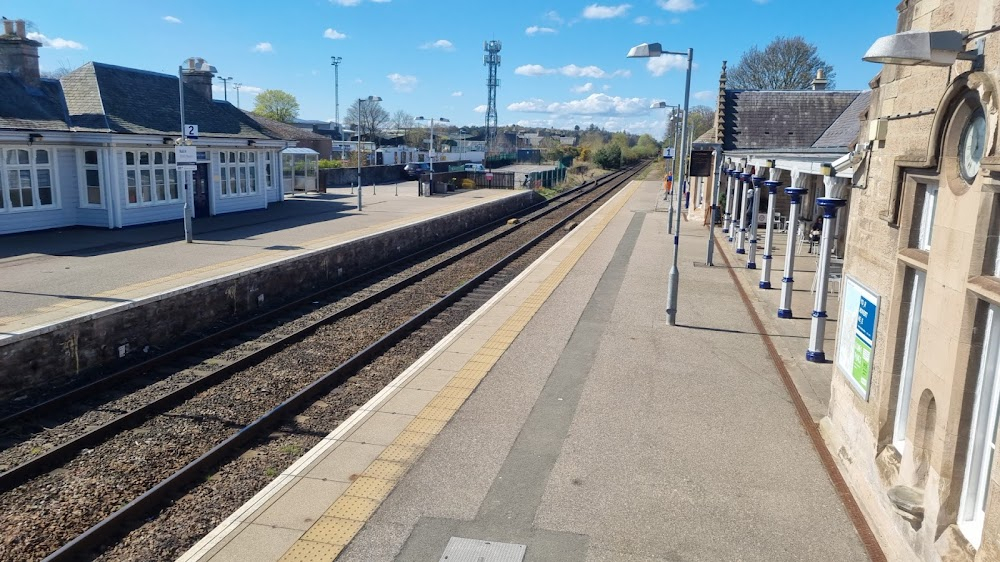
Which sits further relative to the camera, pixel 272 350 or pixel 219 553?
pixel 272 350

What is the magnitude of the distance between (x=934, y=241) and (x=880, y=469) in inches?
76.2

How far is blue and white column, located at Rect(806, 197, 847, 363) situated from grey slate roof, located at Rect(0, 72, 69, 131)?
62.6 ft

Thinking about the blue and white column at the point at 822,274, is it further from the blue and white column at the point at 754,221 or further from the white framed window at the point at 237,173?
A: the white framed window at the point at 237,173

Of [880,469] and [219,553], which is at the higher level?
[880,469]

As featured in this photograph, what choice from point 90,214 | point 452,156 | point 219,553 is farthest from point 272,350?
point 452,156

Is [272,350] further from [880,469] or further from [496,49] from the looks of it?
[496,49]

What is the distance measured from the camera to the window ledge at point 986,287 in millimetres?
4211

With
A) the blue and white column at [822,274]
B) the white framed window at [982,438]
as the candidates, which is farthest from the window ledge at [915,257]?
the blue and white column at [822,274]

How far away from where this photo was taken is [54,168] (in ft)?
67.9

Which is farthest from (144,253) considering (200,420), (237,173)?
(237,173)

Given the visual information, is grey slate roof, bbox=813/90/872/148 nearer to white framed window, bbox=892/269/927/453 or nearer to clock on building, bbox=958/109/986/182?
white framed window, bbox=892/269/927/453

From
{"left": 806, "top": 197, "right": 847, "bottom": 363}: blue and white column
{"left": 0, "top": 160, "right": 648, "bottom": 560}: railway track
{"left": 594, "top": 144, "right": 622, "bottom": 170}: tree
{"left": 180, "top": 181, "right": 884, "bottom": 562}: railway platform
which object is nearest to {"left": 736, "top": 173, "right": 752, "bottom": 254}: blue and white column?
{"left": 180, "top": 181, "right": 884, "bottom": 562}: railway platform

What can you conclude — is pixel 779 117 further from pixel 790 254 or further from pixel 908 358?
pixel 908 358

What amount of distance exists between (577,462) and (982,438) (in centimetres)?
345
